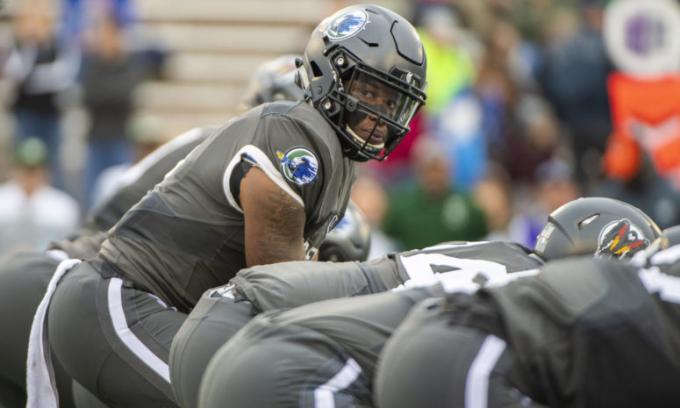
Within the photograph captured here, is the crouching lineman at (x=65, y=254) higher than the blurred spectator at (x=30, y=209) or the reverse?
higher

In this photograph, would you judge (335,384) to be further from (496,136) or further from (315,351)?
(496,136)

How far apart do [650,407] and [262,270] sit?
1.44 m

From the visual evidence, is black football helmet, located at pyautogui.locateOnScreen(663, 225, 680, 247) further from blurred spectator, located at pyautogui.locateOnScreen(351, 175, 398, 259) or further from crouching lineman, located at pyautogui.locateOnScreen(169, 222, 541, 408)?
blurred spectator, located at pyautogui.locateOnScreen(351, 175, 398, 259)

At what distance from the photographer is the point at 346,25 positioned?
5.27 metres

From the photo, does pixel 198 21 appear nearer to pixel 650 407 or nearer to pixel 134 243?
pixel 134 243

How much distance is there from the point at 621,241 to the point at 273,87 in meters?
2.23

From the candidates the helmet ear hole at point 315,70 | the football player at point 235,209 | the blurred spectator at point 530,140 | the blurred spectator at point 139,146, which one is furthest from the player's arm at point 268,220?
the blurred spectator at point 530,140

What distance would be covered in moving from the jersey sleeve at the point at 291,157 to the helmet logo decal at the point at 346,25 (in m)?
0.53

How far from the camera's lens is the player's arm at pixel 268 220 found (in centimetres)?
472

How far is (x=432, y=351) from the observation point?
11.6 feet

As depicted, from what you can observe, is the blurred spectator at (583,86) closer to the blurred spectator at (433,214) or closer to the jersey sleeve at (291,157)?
the blurred spectator at (433,214)

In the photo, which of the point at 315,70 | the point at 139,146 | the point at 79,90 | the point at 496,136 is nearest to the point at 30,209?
the point at 139,146

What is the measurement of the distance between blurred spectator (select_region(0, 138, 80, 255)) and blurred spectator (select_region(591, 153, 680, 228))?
14.5ft

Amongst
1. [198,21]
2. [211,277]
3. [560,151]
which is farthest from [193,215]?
[198,21]
